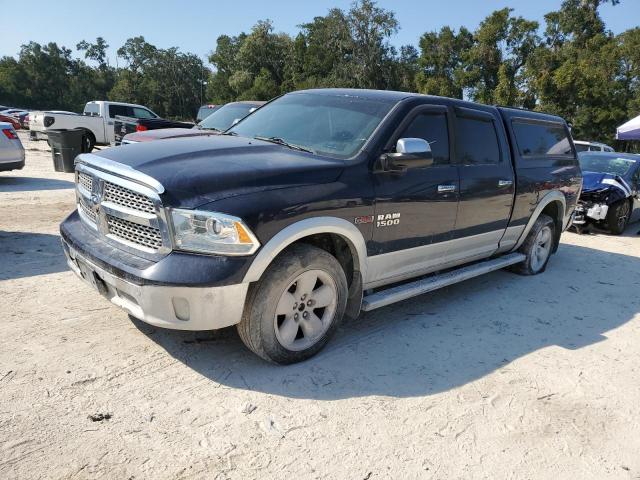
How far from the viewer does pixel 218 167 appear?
10.5ft

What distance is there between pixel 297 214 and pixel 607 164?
362 inches

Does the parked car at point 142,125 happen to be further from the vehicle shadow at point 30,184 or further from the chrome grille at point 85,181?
the chrome grille at point 85,181

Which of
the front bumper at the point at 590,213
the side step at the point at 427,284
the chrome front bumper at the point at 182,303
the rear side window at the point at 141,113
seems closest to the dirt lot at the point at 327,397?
the side step at the point at 427,284

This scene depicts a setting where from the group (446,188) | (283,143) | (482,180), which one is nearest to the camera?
(283,143)

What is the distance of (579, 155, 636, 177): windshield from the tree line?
2357 centimetres

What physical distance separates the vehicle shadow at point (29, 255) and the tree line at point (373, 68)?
3219 cm

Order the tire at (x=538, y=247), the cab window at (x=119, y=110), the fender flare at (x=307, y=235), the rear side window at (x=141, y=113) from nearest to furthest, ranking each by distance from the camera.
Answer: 1. the fender flare at (x=307, y=235)
2. the tire at (x=538, y=247)
3. the cab window at (x=119, y=110)
4. the rear side window at (x=141, y=113)

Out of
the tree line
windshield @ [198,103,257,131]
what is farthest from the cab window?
the tree line

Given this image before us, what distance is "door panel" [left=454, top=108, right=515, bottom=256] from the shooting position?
4574mm

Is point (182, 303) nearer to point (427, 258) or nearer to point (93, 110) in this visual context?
point (427, 258)

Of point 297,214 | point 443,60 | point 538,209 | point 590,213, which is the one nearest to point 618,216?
point 590,213

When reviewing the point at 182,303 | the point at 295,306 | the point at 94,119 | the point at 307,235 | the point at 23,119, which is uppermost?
the point at 23,119

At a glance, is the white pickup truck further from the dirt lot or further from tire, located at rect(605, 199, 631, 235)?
tire, located at rect(605, 199, 631, 235)

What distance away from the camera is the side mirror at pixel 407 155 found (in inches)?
145
